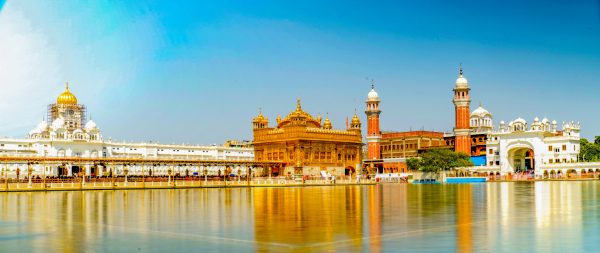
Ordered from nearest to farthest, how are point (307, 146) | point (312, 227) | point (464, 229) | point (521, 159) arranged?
point (464, 229), point (312, 227), point (307, 146), point (521, 159)

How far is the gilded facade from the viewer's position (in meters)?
77.9

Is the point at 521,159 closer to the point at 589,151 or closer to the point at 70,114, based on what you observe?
the point at 589,151

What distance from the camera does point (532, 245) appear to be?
40.4 ft

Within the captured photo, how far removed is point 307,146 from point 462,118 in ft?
83.1

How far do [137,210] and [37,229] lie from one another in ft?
22.4

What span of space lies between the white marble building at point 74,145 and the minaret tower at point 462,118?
1244 inches

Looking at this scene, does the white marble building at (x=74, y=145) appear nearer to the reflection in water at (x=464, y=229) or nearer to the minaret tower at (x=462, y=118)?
the minaret tower at (x=462, y=118)

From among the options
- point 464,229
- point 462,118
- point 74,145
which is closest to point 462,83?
point 462,118

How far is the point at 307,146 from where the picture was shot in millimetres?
78312

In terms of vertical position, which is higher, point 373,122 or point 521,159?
point 373,122

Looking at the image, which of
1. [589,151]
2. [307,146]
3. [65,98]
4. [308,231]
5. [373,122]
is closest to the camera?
[308,231]

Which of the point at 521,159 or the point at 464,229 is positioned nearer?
the point at 464,229

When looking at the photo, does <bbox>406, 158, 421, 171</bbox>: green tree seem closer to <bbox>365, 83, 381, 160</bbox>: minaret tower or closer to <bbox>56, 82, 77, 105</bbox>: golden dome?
<bbox>365, 83, 381, 160</bbox>: minaret tower

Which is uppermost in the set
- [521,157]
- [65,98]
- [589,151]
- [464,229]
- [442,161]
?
[65,98]
